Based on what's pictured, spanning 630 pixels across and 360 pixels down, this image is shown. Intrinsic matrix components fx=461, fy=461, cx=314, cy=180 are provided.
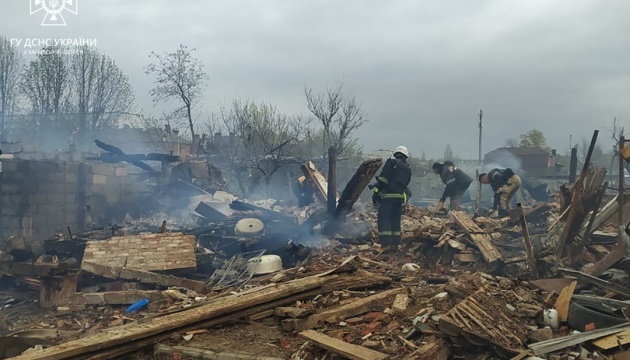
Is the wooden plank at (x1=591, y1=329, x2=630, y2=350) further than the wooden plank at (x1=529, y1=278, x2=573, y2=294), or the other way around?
the wooden plank at (x1=529, y1=278, x2=573, y2=294)

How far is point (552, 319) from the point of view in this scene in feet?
14.7

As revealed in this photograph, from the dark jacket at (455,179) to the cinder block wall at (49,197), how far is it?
1009 cm

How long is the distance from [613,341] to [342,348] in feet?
7.67

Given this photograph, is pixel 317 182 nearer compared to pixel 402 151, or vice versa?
pixel 402 151

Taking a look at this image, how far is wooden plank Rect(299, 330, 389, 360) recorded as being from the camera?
356 centimetres

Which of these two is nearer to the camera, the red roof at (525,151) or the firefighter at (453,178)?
the firefighter at (453,178)

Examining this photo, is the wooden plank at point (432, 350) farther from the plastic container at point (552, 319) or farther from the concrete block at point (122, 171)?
the concrete block at point (122, 171)

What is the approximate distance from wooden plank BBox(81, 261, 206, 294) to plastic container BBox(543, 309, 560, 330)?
456 centimetres

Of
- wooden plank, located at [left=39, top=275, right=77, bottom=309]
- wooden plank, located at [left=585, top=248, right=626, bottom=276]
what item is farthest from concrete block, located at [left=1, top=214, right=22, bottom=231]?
wooden plank, located at [left=585, top=248, right=626, bottom=276]

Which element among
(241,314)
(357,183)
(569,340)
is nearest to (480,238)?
(357,183)

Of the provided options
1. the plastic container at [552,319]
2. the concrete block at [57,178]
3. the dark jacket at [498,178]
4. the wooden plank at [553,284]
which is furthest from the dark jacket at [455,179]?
the concrete block at [57,178]

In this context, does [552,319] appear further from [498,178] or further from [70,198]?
[70,198]

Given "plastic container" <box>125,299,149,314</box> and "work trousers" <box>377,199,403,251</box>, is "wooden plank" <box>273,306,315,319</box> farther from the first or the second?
"work trousers" <box>377,199,403,251</box>

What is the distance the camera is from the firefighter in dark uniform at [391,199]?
8773mm
